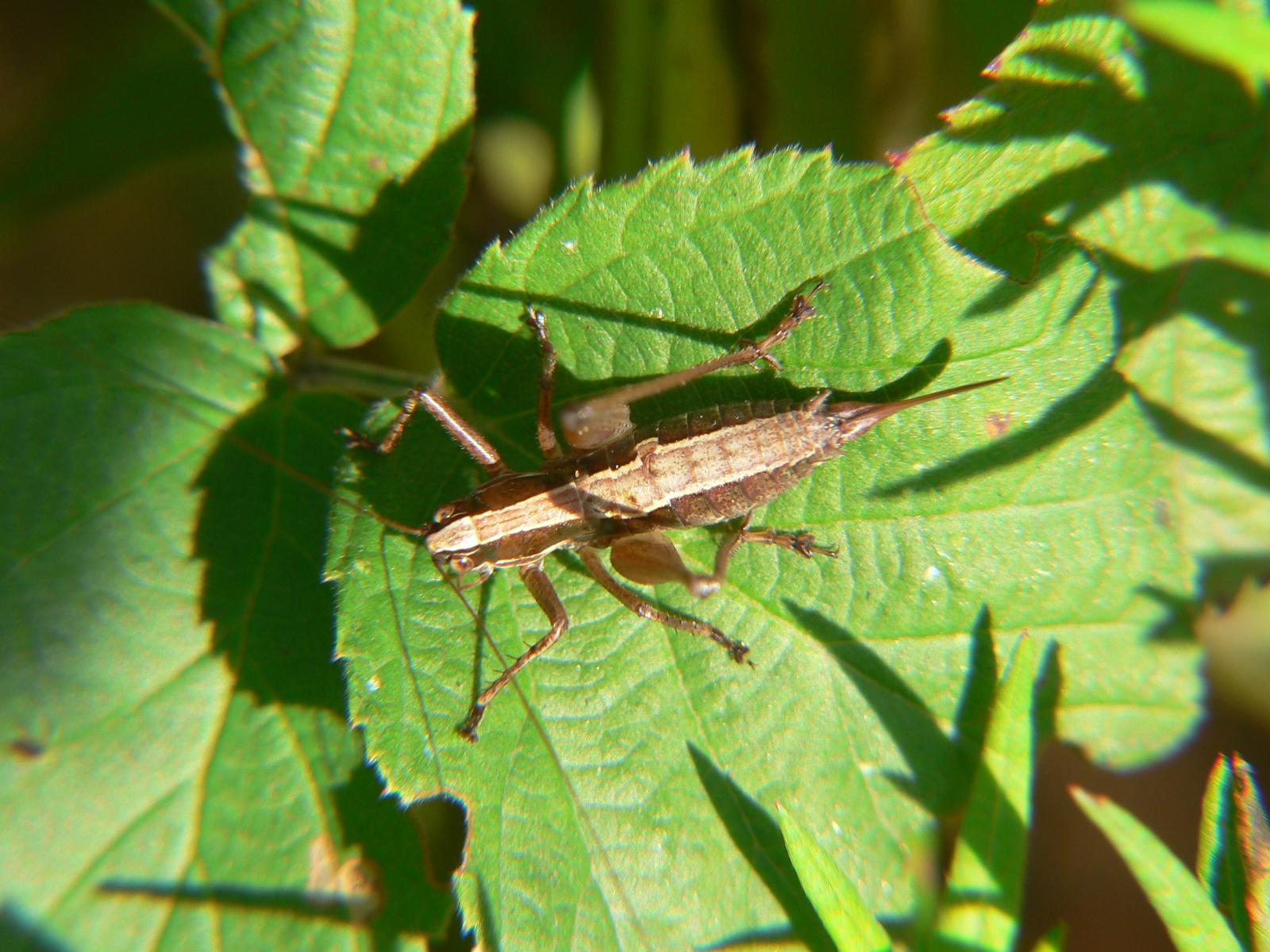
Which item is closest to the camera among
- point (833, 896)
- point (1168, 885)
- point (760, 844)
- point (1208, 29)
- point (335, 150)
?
point (1208, 29)

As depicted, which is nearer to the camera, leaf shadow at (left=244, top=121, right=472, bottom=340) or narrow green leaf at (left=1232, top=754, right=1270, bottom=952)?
narrow green leaf at (left=1232, top=754, right=1270, bottom=952)

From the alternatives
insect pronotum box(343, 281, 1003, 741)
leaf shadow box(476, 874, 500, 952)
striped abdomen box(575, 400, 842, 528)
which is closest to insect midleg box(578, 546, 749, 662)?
insect pronotum box(343, 281, 1003, 741)

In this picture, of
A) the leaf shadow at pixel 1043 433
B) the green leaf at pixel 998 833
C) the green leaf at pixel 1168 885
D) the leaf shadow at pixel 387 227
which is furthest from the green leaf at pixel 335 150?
the green leaf at pixel 1168 885

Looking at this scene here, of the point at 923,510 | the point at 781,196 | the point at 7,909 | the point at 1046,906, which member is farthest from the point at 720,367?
the point at 1046,906

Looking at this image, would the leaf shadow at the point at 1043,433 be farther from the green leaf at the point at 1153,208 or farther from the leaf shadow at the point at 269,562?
the leaf shadow at the point at 269,562

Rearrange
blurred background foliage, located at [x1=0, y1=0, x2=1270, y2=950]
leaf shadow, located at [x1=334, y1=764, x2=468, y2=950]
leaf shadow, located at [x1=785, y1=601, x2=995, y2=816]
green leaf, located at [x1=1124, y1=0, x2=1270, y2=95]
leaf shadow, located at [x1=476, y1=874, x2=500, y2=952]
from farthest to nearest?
blurred background foliage, located at [x1=0, y1=0, x2=1270, y2=950]
leaf shadow, located at [x1=334, y1=764, x2=468, y2=950]
leaf shadow, located at [x1=785, y1=601, x2=995, y2=816]
leaf shadow, located at [x1=476, y1=874, x2=500, y2=952]
green leaf, located at [x1=1124, y1=0, x2=1270, y2=95]

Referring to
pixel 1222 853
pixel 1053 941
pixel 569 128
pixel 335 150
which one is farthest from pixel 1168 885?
pixel 569 128

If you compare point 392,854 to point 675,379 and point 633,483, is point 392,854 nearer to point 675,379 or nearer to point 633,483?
point 633,483

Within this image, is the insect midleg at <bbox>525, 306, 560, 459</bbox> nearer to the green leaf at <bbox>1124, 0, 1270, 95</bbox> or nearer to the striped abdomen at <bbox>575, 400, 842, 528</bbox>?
the striped abdomen at <bbox>575, 400, 842, 528</bbox>
